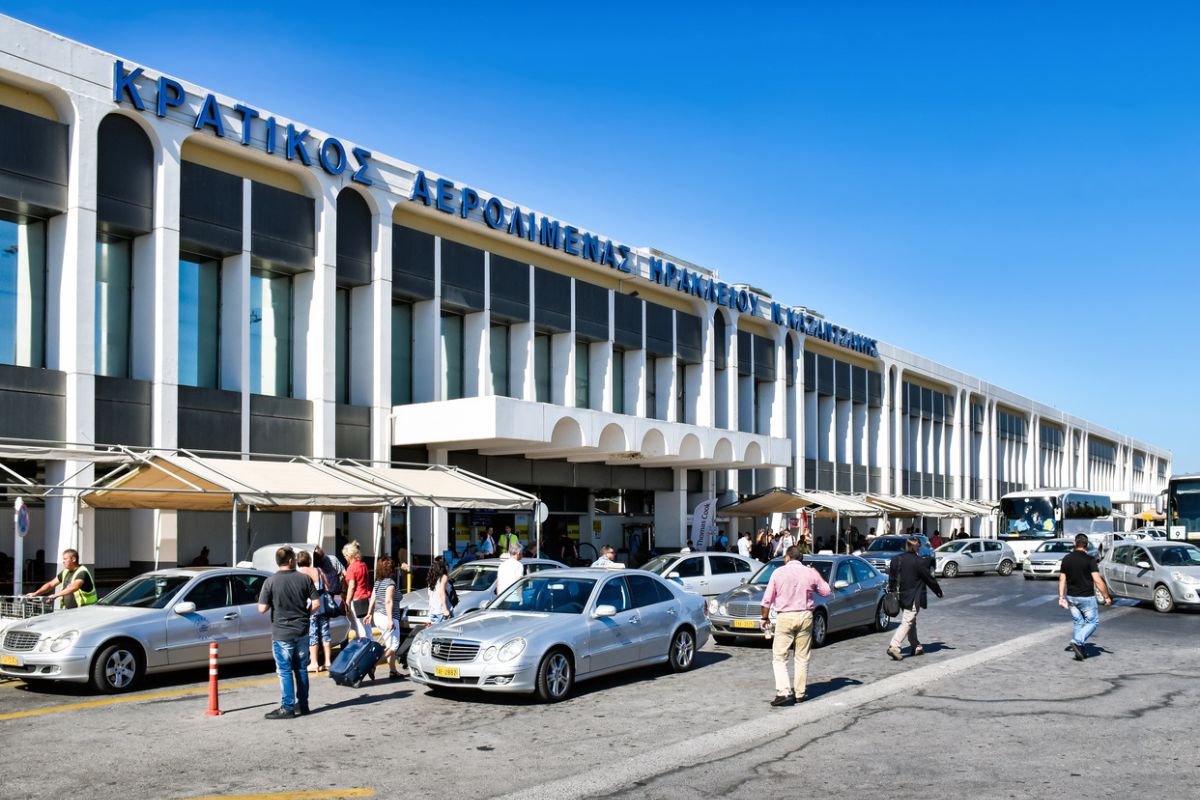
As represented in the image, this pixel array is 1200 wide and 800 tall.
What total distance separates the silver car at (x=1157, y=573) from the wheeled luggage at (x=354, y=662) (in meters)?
16.1

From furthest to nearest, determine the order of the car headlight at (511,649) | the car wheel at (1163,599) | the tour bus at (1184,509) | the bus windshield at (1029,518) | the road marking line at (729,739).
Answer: the bus windshield at (1029,518)
the tour bus at (1184,509)
the car wheel at (1163,599)
the car headlight at (511,649)
the road marking line at (729,739)

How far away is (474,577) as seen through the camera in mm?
19344

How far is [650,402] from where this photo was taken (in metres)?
39.1

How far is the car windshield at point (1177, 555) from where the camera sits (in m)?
23.8

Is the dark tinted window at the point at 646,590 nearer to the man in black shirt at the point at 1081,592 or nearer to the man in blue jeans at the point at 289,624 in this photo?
the man in blue jeans at the point at 289,624

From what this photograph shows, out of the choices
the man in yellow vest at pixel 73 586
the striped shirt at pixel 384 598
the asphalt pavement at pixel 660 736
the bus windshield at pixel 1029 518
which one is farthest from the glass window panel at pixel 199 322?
the bus windshield at pixel 1029 518

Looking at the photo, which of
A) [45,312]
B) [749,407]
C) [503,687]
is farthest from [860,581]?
[749,407]

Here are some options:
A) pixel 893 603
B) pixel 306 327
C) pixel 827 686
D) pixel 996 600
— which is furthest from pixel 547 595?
pixel 996 600

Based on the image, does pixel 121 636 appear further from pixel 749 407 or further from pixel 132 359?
pixel 749 407

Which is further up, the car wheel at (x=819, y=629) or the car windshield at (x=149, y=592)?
the car windshield at (x=149, y=592)

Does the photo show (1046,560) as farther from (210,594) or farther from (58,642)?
(58,642)

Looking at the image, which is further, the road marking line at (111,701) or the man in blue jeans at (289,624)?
the road marking line at (111,701)

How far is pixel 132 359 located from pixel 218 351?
231cm

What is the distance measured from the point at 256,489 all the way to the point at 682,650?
26.6 feet
